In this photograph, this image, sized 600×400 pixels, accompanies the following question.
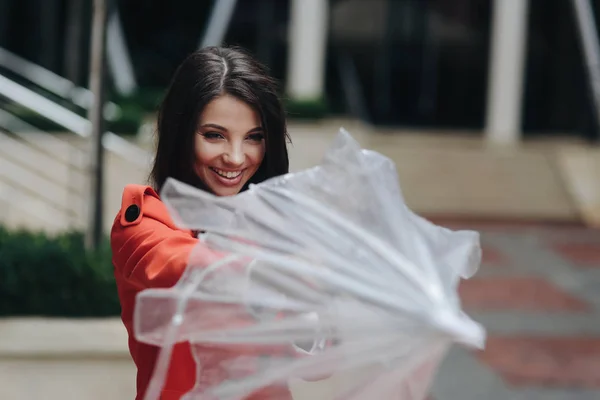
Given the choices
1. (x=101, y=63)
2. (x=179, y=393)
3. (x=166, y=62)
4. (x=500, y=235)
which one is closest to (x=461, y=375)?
(x=101, y=63)

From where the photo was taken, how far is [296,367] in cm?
130

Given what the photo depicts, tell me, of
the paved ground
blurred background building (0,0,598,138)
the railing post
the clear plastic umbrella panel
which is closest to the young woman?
the clear plastic umbrella panel

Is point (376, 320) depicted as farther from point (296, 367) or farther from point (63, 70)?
point (63, 70)

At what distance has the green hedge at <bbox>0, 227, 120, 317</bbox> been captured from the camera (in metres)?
4.20

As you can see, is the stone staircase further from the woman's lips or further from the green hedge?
the woman's lips

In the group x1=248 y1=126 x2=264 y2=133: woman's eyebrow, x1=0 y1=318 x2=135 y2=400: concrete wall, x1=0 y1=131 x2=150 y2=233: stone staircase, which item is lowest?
x1=0 y1=131 x2=150 y2=233: stone staircase

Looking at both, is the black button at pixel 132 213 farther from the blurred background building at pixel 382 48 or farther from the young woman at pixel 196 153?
the blurred background building at pixel 382 48

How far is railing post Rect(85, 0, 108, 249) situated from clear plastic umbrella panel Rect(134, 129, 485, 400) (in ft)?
10.7

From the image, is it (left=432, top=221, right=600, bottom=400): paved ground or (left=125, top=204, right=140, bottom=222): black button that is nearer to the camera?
(left=125, top=204, right=140, bottom=222): black button

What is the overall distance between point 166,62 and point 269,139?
644 inches

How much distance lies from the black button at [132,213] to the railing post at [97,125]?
2.98 m

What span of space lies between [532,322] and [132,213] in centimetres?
599

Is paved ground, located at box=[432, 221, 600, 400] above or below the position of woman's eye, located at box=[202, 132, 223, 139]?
below

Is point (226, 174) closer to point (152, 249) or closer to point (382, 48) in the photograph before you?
point (152, 249)
